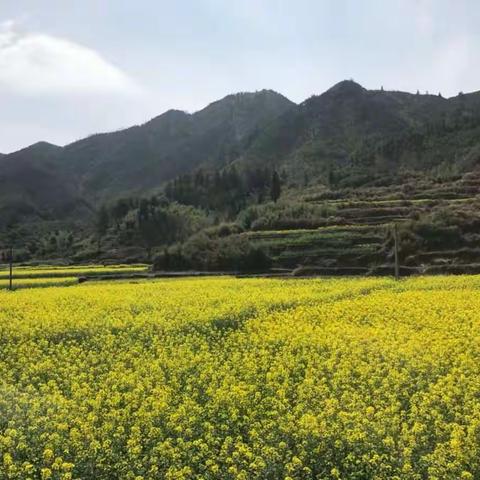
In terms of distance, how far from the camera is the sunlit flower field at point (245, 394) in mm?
8914

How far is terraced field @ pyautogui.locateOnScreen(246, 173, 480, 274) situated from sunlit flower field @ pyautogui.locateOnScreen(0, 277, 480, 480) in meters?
30.7

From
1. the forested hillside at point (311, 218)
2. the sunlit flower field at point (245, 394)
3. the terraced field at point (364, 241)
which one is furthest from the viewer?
the forested hillside at point (311, 218)

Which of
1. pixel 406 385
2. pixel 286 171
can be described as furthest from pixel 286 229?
pixel 286 171

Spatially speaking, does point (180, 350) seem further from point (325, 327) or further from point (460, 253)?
point (460, 253)

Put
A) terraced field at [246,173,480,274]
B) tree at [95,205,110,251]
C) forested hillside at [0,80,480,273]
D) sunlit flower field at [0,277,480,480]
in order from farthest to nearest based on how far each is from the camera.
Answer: tree at [95,205,110,251] → forested hillside at [0,80,480,273] → terraced field at [246,173,480,274] → sunlit flower field at [0,277,480,480]

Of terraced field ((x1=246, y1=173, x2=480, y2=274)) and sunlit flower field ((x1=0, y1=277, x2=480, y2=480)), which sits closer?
sunlit flower field ((x1=0, y1=277, x2=480, y2=480))

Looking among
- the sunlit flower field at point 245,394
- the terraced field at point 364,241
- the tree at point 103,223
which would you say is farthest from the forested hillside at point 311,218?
the sunlit flower field at point 245,394

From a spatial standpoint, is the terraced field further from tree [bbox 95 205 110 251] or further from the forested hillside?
tree [bbox 95 205 110 251]

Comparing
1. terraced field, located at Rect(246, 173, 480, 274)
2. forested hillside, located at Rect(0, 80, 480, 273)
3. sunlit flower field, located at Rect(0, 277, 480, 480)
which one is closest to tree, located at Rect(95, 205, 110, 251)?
forested hillside, located at Rect(0, 80, 480, 273)

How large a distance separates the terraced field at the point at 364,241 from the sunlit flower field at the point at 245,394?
101 ft

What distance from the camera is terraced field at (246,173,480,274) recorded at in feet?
183

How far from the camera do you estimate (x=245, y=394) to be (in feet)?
37.5

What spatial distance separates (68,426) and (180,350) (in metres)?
5.40

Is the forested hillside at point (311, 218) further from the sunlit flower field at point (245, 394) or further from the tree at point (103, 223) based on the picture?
the sunlit flower field at point (245, 394)
